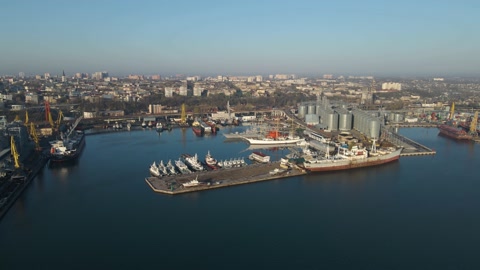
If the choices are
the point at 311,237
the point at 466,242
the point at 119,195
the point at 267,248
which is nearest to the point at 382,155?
the point at 466,242

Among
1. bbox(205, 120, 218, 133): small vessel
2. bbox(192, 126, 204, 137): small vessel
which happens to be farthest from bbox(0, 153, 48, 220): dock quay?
bbox(205, 120, 218, 133): small vessel

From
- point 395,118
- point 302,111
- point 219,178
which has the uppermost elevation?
point 302,111

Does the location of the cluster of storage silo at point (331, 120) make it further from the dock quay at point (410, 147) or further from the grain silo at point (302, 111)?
the grain silo at point (302, 111)

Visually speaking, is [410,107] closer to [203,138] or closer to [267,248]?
[203,138]

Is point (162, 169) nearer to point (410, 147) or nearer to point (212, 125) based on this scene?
point (212, 125)

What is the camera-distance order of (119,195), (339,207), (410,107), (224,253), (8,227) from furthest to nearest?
(410,107) < (119,195) < (339,207) < (8,227) < (224,253)

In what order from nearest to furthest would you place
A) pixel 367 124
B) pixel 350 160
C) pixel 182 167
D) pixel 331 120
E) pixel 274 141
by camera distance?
pixel 182 167 < pixel 350 160 < pixel 274 141 < pixel 367 124 < pixel 331 120

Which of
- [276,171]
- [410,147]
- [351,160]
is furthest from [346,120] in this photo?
[276,171]
